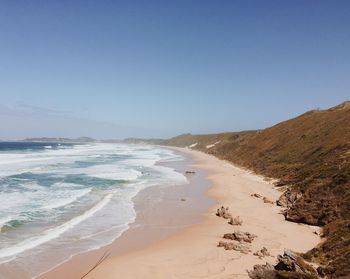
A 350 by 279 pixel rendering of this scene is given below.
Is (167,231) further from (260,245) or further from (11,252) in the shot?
(11,252)

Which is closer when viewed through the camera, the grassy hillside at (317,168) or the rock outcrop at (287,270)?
the rock outcrop at (287,270)

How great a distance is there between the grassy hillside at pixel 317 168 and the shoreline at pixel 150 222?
22.1 ft

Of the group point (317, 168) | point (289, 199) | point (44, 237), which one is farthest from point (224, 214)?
point (317, 168)

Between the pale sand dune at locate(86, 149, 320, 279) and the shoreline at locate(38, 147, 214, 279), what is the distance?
675mm

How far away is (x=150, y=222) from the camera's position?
73.2 feet

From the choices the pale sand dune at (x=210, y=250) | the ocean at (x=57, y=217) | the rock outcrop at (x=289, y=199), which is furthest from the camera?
the rock outcrop at (x=289, y=199)

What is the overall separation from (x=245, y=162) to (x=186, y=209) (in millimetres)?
37120

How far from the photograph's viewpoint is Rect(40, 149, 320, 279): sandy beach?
1410 centimetres

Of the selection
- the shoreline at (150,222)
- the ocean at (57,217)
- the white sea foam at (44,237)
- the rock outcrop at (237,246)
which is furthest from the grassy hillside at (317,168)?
the white sea foam at (44,237)

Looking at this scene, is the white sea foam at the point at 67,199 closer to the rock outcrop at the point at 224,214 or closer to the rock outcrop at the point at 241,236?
the rock outcrop at the point at 224,214

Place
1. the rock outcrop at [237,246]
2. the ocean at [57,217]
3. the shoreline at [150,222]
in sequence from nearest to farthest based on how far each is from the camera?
the shoreline at [150,222], the ocean at [57,217], the rock outcrop at [237,246]

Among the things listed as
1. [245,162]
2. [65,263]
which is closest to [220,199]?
[65,263]

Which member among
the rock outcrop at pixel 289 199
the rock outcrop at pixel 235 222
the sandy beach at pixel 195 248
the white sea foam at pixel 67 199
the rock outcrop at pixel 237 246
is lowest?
the sandy beach at pixel 195 248

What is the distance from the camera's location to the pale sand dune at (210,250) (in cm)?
1409
